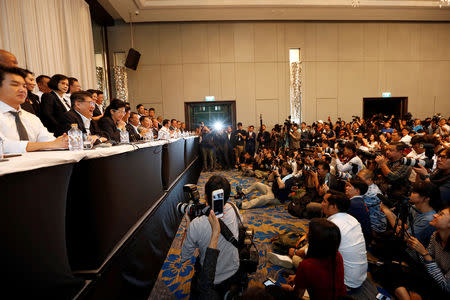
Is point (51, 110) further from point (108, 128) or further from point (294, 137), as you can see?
point (294, 137)

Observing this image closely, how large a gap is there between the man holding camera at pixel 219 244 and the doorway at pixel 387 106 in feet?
33.4

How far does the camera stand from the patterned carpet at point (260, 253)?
197cm

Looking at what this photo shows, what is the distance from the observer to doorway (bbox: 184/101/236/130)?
912cm

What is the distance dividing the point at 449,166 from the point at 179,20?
339 inches

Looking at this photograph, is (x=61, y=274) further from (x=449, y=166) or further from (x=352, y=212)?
(x=449, y=166)

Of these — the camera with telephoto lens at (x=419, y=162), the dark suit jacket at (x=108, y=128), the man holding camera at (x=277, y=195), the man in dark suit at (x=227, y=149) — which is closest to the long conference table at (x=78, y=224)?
the dark suit jacket at (x=108, y=128)

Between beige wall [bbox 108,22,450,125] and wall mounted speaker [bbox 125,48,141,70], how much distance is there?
25.3 inches

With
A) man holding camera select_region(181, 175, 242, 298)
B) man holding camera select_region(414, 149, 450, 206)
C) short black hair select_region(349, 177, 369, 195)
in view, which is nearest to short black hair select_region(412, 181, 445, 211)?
man holding camera select_region(414, 149, 450, 206)

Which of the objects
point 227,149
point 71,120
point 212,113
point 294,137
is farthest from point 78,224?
point 212,113

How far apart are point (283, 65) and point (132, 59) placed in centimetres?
553

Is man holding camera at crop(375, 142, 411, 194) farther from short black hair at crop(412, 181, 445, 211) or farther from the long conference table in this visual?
the long conference table

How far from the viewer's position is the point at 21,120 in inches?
68.3

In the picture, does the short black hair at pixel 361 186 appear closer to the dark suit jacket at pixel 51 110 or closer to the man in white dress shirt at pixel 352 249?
the man in white dress shirt at pixel 352 249

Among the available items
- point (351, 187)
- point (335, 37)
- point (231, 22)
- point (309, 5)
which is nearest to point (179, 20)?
point (231, 22)
